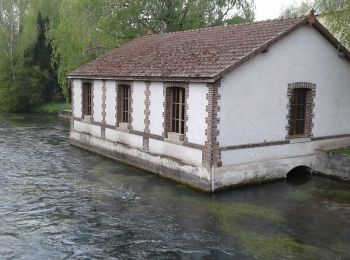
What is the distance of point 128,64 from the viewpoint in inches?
771

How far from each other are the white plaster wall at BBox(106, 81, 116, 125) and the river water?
115 inches

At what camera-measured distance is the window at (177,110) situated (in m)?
15.7

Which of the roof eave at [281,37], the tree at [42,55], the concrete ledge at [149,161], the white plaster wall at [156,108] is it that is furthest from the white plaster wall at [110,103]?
the tree at [42,55]

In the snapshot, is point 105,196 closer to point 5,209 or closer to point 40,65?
point 5,209

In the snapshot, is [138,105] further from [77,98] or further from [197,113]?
[77,98]

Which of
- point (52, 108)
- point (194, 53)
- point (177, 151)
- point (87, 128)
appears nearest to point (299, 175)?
point (177, 151)

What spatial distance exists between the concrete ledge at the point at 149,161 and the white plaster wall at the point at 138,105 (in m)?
1.03

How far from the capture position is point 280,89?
1575 centimetres

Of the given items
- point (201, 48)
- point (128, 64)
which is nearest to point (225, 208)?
point (201, 48)

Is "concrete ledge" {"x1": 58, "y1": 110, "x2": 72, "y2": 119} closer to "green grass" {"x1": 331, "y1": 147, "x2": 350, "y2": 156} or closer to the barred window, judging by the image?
the barred window

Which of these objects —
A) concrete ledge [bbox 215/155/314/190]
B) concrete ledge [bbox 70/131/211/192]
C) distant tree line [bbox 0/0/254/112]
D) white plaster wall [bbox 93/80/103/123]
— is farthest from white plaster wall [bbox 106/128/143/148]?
distant tree line [bbox 0/0/254/112]

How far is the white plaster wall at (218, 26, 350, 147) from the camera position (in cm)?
1450

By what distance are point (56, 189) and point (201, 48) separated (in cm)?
783

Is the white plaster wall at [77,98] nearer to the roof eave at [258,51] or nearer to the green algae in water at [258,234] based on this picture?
the roof eave at [258,51]
